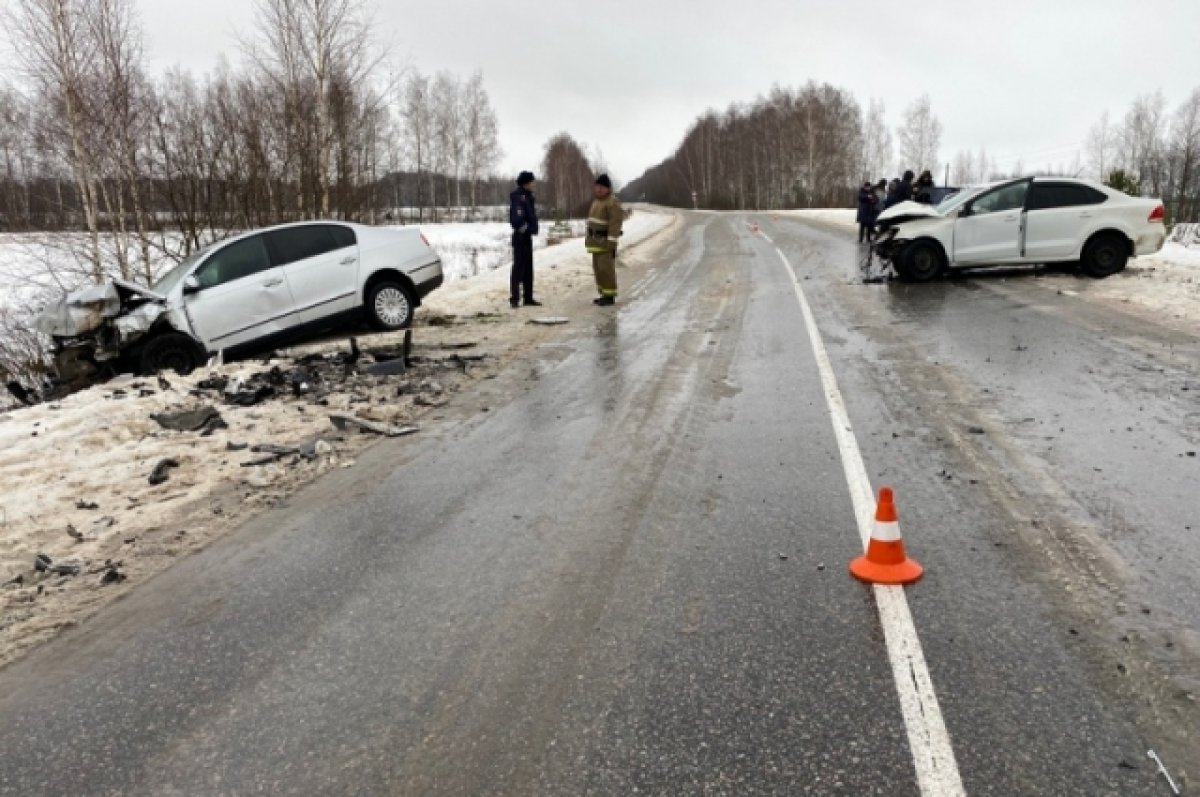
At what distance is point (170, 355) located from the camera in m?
8.59

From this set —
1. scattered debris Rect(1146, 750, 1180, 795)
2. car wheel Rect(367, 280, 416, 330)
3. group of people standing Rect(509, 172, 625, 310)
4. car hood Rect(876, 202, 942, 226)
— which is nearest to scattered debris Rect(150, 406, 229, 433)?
car wheel Rect(367, 280, 416, 330)

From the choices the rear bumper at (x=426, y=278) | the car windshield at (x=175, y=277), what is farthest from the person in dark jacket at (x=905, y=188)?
the car windshield at (x=175, y=277)

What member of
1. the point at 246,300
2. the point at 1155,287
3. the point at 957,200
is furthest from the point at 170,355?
the point at 1155,287

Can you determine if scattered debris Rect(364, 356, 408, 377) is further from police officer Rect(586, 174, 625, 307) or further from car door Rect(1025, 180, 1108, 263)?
car door Rect(1025, 180, 1108, 263)

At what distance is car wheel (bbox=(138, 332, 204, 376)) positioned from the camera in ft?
27.6

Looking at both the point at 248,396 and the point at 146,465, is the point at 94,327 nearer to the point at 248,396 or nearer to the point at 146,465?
the point at 248,396

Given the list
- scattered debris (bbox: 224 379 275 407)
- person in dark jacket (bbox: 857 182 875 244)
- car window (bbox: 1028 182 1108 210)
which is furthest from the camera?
person in dark jacket (bbox: 857 182 875 244)

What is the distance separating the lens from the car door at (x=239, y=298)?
8.85 m

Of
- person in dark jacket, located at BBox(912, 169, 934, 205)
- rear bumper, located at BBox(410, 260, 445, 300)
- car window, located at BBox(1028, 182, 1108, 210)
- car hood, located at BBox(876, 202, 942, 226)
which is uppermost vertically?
person in dark jacket, located at BBox(912, 169, 934, 205)

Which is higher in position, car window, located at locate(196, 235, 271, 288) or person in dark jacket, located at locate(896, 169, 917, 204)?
person in dark jacket, located at locate(896, 169, 917, 204)

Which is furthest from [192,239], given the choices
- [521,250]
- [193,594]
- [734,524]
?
[734,524]

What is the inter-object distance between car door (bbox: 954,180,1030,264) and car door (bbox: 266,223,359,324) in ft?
33.3

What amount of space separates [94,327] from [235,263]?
173 cm

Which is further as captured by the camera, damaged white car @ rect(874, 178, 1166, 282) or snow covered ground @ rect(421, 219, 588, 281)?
snow covered ground @ rect(421, 219, 588, 281)
